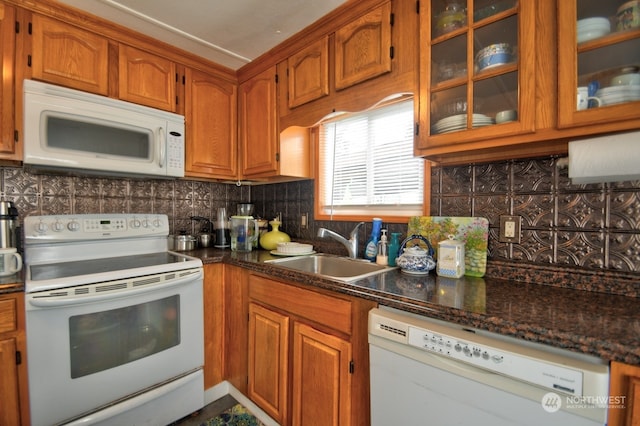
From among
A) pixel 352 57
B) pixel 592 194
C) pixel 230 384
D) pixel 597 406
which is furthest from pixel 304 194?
pixel 597 406

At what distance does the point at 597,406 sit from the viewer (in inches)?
25.8

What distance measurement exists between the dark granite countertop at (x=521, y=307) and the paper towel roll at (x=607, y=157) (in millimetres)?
414

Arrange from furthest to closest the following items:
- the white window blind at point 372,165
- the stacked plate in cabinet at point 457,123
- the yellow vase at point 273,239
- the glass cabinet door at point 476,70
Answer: the yellow vase at point 273,239 < the white window blind at point 372,165 < the stacked plate in cabinet at point 457,123 < the glass cabinet door at point 476,70

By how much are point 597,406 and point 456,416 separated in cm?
34

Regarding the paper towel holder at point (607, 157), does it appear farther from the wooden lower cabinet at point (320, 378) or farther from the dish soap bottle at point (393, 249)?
the wooden lower cabinet at point (320, 378)

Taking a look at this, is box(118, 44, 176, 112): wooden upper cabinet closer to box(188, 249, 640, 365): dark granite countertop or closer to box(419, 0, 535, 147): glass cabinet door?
box(188, 249, 640, 365): dark granite countertop

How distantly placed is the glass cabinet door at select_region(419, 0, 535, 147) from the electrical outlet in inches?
16.5

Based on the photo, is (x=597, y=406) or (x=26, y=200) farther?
(x=26, y=200)

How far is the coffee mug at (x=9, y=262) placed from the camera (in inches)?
50.6

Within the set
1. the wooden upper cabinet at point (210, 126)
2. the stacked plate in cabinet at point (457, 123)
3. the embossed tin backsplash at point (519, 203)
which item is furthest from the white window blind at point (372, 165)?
the wooden upper cabinet at point (210, 126)

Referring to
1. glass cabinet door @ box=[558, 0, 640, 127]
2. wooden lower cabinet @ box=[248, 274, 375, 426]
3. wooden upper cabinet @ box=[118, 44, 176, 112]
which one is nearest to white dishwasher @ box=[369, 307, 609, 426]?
wooden lower cabinet @ box=[248, 274, 375, 426]

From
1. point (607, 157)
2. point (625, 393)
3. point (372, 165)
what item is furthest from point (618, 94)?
point (372, 165)

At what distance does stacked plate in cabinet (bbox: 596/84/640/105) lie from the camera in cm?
85

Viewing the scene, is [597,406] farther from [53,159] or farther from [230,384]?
[53,159]
